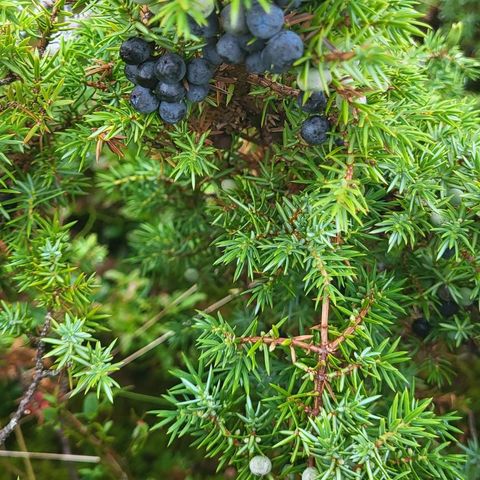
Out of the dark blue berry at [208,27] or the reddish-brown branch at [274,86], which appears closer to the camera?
the dark blue berry at [208,27]

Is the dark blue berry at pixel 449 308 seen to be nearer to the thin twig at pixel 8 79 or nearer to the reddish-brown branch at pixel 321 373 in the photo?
the reddish-brown branch at pixel 321 373

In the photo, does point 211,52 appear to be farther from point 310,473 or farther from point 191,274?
point 191,274

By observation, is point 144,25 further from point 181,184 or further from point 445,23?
point 445,23

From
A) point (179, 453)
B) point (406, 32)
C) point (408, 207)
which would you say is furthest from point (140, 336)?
point (406, 32)

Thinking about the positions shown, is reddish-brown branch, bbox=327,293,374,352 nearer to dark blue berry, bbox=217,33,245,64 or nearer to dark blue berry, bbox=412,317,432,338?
dark blue berry, bbox=412,317,432,338

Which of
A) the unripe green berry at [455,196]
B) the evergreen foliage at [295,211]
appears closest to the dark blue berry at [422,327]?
the evergreen foliage at [295,211]

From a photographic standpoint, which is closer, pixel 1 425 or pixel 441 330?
pixel 441 330

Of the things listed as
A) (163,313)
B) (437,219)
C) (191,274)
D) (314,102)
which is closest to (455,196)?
(437,219)

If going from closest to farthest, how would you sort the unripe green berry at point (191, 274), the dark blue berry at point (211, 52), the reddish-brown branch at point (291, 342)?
the dark blue berry at point (211, 52), the reddish-brown branch at point (291, 342), the unripe green berry at point (191, 274)

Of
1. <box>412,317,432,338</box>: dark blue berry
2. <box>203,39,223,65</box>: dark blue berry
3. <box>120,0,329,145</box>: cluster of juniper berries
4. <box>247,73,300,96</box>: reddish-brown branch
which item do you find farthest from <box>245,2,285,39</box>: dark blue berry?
<box>412,317,432,338</box>: dark blue berry
